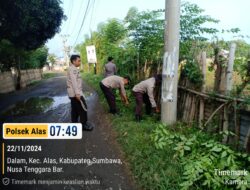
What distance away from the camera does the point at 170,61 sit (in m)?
6.35

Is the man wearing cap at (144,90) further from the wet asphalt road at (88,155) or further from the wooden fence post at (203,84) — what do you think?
the wooden fence post at (203,84)

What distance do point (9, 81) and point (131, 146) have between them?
14.1 metres

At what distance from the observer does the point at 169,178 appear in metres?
4.19

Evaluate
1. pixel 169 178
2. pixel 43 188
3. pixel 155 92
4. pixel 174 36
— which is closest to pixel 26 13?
pixel 155 92

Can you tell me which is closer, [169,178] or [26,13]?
[169,178]

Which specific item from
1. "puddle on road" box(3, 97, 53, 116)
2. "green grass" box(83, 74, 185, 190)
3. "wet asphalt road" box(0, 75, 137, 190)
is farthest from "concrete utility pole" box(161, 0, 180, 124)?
"puddle on road" box(3, 97, 53, 116)

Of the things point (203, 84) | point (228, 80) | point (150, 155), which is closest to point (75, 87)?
point (150, 155)

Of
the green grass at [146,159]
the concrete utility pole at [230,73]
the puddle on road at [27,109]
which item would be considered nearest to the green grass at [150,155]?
the green grass at [146,159]

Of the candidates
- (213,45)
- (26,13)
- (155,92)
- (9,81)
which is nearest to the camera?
(213,45)

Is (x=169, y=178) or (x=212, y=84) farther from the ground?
(x=212, y=84)

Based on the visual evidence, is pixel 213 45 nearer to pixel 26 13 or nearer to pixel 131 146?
pixel 131 146
